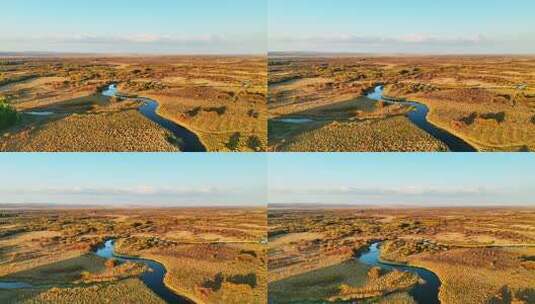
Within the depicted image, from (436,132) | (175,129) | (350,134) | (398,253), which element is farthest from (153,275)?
(436,132)

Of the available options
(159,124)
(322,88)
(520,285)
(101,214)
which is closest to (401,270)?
(520,285)

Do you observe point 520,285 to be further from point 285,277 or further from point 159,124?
point 159,124

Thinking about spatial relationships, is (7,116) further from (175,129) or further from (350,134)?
(350,134)

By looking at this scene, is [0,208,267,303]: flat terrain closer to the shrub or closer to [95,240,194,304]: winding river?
[95,240,194,304]: winding river

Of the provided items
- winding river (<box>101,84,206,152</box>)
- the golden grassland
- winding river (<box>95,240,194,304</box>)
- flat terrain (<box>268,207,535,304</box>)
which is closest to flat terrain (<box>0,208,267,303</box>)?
winding river (<box>95,240,194,304</box>)

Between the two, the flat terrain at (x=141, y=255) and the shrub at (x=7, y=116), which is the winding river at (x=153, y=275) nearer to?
the flat terrain at (x=141, y=255)

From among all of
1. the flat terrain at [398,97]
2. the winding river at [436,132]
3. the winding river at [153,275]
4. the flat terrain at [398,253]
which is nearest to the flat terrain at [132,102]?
the flat terrain at [398,97]

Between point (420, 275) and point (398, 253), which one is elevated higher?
point (398, 253)
